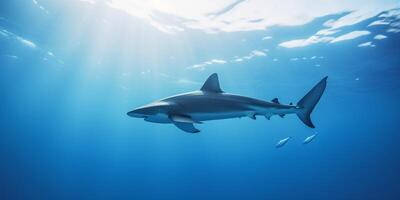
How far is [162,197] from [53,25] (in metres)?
31.9

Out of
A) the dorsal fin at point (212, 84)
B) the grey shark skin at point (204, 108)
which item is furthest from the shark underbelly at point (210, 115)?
the dorsal fin at point (212, 84)

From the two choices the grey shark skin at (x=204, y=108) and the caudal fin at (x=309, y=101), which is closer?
the grey shark skin at (x=204, y=108)

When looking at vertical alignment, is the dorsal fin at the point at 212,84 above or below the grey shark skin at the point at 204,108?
above

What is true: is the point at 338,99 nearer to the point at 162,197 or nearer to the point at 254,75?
the point at 254,75

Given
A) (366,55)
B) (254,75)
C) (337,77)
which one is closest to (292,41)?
(366,55)

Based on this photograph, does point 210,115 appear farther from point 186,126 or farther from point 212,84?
point 212,84

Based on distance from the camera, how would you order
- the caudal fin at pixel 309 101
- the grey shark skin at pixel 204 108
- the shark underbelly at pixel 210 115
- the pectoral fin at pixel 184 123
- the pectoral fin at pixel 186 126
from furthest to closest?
the caudal fin at pixel 309 101, the shark underbelly at pixel 210 115, the grey shark skin at pixel 204 108, the pectoral fin at pixel 186 126, the pectoral fin at pixel 184 123

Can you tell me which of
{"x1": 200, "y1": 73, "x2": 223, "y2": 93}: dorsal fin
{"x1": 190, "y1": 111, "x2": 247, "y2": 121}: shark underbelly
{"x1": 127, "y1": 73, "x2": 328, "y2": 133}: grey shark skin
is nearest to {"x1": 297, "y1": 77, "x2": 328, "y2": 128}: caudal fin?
{"x1": 127, "y1": 73, "x2": 328, "y2": 133}: grey shark skin

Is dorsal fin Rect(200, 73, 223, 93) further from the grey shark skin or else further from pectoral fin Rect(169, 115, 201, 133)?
pectoral fin Rect(169, 115, 201, 133)

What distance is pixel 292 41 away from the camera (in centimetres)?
1888

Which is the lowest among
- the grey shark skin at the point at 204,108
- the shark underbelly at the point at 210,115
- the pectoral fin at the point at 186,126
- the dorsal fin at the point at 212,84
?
the pectoral fin at the point at 186,126

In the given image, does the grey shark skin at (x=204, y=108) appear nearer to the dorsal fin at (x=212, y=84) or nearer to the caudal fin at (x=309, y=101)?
the dorsal fin at (x=212, y=84)

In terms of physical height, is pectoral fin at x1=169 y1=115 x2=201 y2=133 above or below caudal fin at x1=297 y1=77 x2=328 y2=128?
below

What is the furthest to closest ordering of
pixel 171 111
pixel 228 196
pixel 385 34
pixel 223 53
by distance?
pixel 228 196, pixel 223 53, pixel 385 34, pixel 171 111
